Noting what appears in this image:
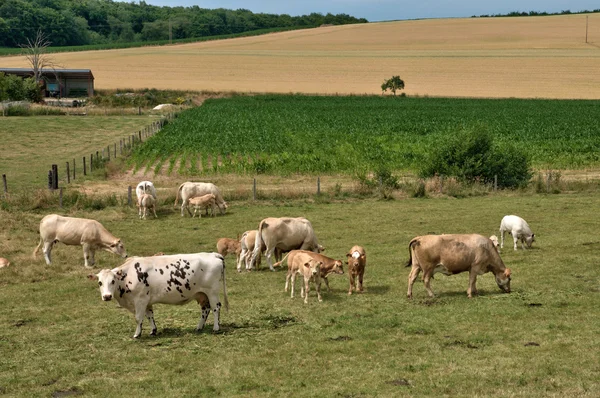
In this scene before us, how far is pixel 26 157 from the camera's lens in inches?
2074

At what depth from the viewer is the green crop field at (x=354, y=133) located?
163 feet

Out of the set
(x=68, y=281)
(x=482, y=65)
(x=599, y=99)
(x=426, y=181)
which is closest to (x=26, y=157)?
(x=426, y=181)

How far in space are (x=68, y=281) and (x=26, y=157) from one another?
110ft

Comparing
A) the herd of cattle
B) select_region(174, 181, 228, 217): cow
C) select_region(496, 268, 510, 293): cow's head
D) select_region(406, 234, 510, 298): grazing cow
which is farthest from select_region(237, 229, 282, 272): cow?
select_region(174, 181, 228, 217): cow

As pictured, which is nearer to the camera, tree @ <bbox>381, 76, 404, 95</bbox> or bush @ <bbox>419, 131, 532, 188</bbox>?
bush @ <bbox>419, 131, 532, 188</bbox>

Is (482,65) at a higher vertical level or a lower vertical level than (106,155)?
higher

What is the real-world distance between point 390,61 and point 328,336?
13325 centimetres

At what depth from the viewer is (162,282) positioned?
16031 millimetres

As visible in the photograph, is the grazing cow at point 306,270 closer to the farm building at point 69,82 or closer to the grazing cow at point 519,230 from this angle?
the grazing cow at point 519,230

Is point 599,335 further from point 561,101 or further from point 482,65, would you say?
point 482,65

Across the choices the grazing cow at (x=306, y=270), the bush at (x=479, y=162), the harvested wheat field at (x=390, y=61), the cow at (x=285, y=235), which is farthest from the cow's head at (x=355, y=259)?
the harvested wheat field at (x=390, y=61)

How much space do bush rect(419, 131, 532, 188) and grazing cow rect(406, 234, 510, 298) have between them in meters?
22.2

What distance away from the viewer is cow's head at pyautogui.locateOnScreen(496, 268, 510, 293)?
19.1m

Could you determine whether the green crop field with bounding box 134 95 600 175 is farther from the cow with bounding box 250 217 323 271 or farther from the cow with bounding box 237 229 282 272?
the cow with bounding box 250 217 323 271
